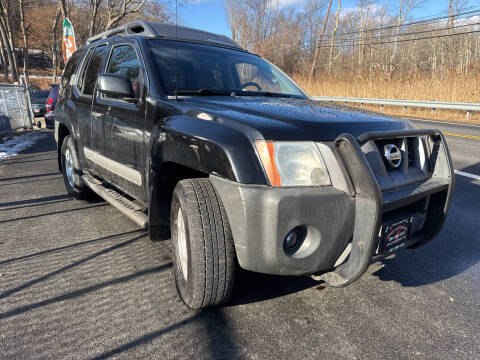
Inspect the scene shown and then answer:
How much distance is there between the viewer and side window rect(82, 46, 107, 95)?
12.4 ft

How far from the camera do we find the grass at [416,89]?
16.8 metres

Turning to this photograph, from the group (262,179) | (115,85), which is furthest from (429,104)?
(262,179)

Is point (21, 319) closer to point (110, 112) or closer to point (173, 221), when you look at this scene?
point (173, 221)

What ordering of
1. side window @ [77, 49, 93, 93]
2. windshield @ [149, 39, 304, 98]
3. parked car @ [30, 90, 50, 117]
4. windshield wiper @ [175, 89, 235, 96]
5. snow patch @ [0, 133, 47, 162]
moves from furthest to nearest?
parked car @ [30, 90, 50, 117]
snow patch @ [0, 133, 47, 162]
side window @ [77, 49, 93, 93]
windshield @ [149, 39, 304, 98]
windshield wiper @ [175, 89, 235, 96]

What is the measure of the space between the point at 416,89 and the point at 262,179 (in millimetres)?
20789

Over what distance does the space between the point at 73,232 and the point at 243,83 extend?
7.54 ft

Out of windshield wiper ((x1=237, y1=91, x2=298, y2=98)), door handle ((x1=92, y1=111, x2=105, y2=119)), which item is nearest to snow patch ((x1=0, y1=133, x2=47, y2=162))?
door handle ((x1=92, y1=111, x2=105, y2=119))

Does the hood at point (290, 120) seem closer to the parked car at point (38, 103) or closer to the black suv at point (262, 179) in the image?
the black suv at point (262, 179)

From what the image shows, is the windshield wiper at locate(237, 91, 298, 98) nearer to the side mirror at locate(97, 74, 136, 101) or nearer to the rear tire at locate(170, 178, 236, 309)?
the side mirror at locate(97, 74, 136, 101)

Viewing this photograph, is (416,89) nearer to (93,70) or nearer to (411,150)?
(93,70)

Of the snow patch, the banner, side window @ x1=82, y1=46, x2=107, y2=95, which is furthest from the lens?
the banner

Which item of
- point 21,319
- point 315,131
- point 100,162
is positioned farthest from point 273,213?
point 100,162

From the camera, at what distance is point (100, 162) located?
140 inches

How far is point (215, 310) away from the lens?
229 cm
